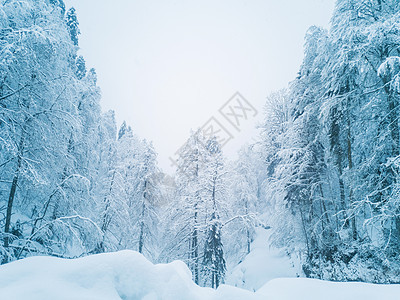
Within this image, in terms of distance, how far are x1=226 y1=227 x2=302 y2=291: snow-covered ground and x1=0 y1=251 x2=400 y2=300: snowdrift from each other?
12.7 metres

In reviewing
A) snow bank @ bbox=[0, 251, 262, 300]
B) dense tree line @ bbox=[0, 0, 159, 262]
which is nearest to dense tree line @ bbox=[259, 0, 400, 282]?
snow bank @ bbox=[0, 251, 262, 300]

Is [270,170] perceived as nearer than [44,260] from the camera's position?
No

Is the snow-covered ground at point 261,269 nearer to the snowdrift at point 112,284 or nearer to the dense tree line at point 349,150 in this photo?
the dense tree line at point 349,150

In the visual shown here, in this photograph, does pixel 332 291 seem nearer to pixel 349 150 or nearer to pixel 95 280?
pixel 95 280

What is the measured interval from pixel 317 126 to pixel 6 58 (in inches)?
538

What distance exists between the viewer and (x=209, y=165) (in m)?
14.2

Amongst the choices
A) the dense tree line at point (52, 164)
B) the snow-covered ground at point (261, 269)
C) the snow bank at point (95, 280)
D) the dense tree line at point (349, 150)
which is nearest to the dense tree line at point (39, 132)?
the dense tree line at point (52, 164)

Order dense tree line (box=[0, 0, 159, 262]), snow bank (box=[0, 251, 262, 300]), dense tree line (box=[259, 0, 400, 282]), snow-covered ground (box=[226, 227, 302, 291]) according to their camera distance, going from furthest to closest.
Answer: snow-covered ground (box=[226, 227, 302, 291]), dense tree line (box=[259, 0, 400, 282]), dense tree line (box=[0, 0, 159, 262]), snow bank (box=[0, 251, 262, 300])

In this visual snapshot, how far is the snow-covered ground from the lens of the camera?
51.9 feet

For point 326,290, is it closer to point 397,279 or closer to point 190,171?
point 397,279

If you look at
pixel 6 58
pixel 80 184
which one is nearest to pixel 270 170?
pixel 80 184

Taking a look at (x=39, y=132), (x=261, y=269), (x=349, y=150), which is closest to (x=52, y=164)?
(x=39, y=132)

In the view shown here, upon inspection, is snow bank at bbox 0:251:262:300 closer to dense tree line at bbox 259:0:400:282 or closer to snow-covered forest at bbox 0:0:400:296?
snow-covered forest at bbox 0:0:400:296

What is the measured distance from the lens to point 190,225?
13.8m
